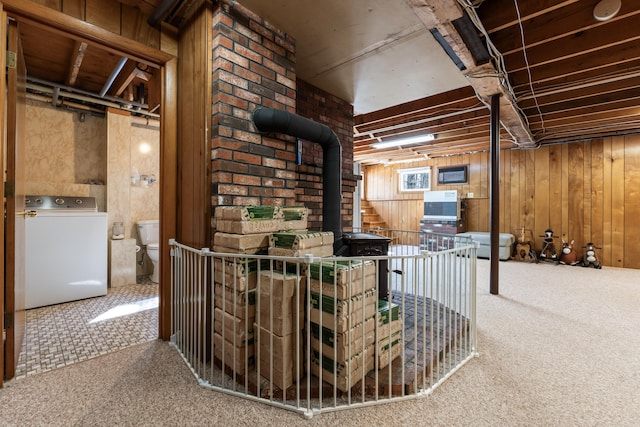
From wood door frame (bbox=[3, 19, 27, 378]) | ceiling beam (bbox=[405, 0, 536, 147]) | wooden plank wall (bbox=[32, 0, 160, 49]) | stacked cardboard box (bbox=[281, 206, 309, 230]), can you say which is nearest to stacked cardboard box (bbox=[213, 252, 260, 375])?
stacked cardboard box (bbox=[281, 206, 309, 230])

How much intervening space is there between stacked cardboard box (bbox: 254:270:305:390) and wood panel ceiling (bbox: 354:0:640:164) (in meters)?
2.55

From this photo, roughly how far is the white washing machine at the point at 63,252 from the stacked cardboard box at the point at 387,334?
3155 mm

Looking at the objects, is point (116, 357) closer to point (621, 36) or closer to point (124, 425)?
point (124, 425)

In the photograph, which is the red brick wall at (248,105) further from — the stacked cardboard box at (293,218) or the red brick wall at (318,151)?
the red brick wall at (318,151)

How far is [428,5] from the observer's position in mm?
1806

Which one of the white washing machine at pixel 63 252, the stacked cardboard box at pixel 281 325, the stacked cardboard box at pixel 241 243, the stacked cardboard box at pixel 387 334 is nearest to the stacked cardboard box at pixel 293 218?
the stacked cardboard box at pixel 241 243

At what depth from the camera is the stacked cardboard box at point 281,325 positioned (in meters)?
1.51

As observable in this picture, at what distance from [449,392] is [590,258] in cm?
545

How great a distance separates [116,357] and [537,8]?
3.89m

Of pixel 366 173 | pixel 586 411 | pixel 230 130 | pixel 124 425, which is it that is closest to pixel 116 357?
pixel 124 425

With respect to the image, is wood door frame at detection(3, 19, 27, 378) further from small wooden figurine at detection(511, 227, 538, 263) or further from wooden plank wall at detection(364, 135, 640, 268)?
wooden plank wall at detection(364, 135, 640, 268)

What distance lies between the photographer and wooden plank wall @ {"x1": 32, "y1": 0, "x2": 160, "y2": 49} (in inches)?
69.1

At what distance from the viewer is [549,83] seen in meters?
3.26

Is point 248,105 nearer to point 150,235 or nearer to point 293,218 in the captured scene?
point 293,218
